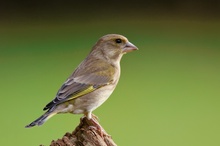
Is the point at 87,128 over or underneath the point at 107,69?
underneath

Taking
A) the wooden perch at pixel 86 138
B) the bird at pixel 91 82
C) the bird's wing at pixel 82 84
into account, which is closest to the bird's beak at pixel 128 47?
the bird at pixel 91 82

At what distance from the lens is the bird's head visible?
5062mm

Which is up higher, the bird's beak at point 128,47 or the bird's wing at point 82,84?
the bird's beak at point 128,47

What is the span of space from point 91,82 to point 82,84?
99 mm

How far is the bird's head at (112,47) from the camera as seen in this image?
5062 millimetres

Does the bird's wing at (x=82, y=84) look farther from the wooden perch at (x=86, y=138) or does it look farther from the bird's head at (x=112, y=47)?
the wooden perch at (x=86, y=138)

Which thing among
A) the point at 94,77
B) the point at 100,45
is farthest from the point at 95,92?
the point at 100,45

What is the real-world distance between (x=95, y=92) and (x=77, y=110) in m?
0.20

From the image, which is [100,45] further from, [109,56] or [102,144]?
[102,144]

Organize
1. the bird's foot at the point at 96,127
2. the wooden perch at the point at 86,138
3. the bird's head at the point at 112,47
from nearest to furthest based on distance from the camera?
the wooden perch at the point at 86,138
the bird's foot at the point at 96,127
the bird's head at the point at 112,47

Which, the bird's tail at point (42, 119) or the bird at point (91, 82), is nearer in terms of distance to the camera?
the bird's tail at point (42, 119)

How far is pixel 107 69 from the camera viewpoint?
16.5 ft

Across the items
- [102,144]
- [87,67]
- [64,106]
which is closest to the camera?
[102,144]

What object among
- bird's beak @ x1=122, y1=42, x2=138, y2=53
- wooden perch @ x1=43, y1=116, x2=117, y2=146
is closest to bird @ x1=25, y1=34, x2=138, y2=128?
bird's beak @ x1=122, y1=42, x2=138, y2=53
